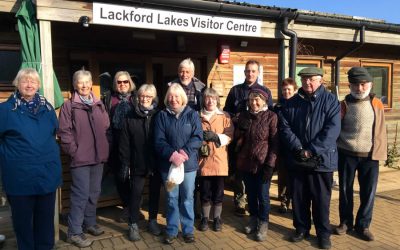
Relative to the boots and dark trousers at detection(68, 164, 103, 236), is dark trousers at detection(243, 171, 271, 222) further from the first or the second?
dark trousers at detection(68, 164, 103, 236)

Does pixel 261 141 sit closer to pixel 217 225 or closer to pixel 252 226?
pixel 252 226

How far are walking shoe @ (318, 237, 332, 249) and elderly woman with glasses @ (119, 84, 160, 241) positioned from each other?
193cm

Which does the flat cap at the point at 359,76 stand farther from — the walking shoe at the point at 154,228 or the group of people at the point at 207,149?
the walking shoe at the point at 154,228

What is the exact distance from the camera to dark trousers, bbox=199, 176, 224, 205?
417cm

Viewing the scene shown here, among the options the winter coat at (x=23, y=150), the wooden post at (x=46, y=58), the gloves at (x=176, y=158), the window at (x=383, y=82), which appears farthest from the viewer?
the window at (x=383, y=82)

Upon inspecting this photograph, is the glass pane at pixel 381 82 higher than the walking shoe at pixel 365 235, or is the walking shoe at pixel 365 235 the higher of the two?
the glass pane at pixel 381 82

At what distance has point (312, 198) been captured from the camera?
12.6 ft

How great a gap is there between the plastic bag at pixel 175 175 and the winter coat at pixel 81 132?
2.50ft

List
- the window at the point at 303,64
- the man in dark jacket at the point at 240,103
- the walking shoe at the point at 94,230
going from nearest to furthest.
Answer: the walking shoe at the point at 94,230 < the man in dark jacket at the point at 240,103 < the window at the point at 303,64

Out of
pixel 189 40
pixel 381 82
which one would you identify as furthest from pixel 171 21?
pixel 381 82

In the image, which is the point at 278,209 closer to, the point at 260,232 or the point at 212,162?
the point at 260,232

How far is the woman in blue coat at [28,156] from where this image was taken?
120 inches

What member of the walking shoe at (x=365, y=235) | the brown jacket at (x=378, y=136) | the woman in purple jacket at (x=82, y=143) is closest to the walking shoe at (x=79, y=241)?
the woman in purple jacket at (x=82, y=143)

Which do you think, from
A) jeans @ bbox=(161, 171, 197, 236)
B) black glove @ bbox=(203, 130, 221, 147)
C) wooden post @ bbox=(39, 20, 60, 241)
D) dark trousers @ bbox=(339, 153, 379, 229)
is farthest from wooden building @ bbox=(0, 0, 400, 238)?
dark trousers @ bbox=(339, 153, 379, 229)
